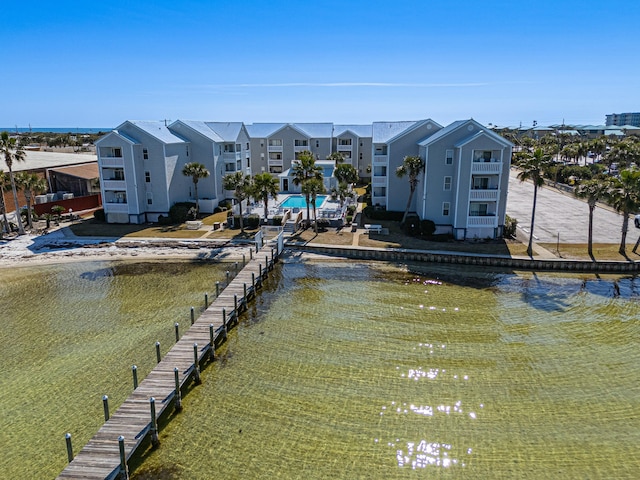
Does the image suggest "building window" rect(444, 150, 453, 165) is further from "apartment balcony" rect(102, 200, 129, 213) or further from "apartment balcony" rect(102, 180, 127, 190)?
"apartment balcony" rect(102, 200, 129, 213)

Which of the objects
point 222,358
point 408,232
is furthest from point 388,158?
point 222,358

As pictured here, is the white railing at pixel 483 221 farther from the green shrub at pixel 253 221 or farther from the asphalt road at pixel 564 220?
the green shrub at pixel 253 221

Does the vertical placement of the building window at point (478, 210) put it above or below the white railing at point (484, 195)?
below

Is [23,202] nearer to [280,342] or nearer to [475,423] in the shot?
[280,342]

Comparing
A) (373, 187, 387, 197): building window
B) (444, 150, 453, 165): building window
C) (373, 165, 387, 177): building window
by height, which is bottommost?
(373, 187, 387, 197): building window

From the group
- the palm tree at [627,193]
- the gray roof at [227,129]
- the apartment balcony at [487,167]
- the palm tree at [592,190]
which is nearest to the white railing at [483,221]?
the apartment balcony at [487,167]

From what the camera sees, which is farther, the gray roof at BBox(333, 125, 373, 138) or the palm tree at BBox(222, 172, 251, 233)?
the gray roof at BBox(333, 125, 373, 138)

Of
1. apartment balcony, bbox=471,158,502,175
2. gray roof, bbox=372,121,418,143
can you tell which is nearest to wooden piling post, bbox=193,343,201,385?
apartment balcony, bbox=471,158,502,175
